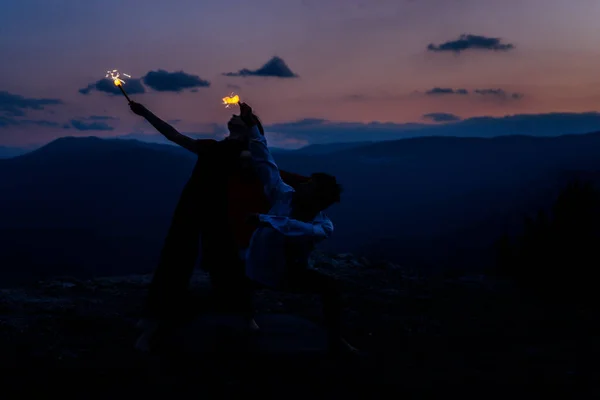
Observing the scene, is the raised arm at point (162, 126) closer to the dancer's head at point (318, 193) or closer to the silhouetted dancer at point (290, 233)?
the silhouetted dancer at point (290, 233)

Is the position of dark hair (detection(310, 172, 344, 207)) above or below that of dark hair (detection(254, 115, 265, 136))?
below

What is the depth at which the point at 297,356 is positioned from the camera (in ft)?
18.9

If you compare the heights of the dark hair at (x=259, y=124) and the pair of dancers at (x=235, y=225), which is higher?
the dark hair at (x=259, y=124)

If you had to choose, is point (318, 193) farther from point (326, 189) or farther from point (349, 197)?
point (349, 197)

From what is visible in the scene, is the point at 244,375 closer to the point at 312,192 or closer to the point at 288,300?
the point at 312,192

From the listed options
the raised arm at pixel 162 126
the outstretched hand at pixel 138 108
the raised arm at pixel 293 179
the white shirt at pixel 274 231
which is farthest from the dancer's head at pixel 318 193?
the outstretched hand at pixel 138 108

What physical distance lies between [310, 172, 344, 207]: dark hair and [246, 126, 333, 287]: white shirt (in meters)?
0.19

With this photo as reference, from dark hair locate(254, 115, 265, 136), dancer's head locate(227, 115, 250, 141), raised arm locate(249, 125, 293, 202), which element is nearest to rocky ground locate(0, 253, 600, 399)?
raised arm locate(249, 125, 293, 202)

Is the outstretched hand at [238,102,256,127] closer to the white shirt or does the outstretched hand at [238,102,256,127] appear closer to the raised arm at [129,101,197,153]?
the white shirt

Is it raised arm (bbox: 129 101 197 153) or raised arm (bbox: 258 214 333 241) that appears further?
raised arm (bbox: 129 101 197 153)

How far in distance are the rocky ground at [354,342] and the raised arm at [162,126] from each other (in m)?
1.51

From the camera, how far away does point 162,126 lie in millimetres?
5719

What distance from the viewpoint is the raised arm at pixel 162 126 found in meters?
5.67

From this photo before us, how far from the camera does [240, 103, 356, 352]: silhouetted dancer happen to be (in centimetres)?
532
